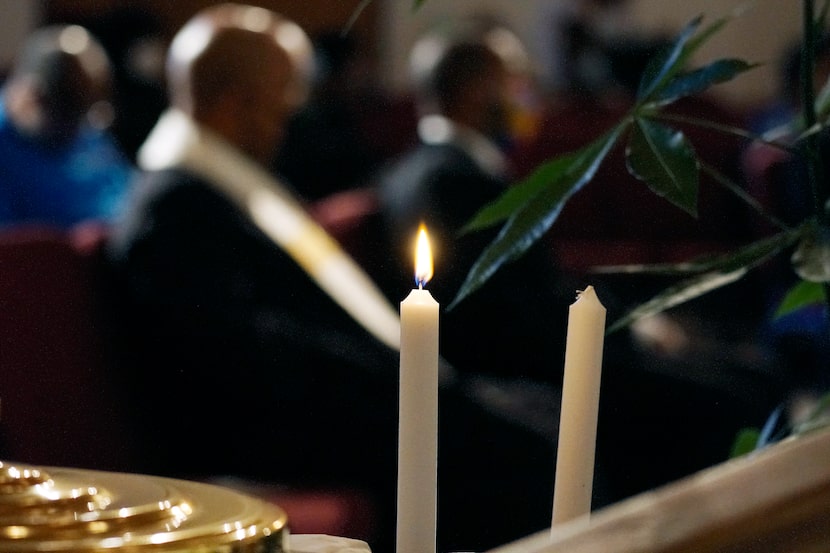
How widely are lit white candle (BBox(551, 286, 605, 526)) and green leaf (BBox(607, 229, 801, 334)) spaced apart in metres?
0.12

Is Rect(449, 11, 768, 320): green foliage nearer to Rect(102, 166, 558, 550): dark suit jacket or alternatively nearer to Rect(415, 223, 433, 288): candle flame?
Rect(415, 223, 433, 288): candle flame

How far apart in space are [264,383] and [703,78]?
156cm

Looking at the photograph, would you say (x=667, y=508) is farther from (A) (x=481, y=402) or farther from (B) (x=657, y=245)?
(B) (x=657, y=245)

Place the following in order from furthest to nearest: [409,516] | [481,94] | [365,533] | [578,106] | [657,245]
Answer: [578,106] < [657,245] < [481,94] < [365,533] < [409,516]

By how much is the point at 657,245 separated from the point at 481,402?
1979mm

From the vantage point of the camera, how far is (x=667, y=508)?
1.14 ft

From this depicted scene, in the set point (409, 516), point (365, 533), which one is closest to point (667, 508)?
point (409, 516)

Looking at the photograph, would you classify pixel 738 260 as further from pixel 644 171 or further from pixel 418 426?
pixel 418 426

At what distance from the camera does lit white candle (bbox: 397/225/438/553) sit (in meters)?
0.48

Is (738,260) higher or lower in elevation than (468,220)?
lower

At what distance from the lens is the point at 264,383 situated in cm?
213

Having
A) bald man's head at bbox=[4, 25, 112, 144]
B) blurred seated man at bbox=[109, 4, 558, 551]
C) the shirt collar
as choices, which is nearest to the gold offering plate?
blurred seated man at bbox=[109, 4, 558, 551]

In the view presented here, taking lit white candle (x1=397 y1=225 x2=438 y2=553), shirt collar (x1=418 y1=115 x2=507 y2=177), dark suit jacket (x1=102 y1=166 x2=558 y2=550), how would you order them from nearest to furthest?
lit white candle (x1=397 y1=225 x2=438 y2=553) < dark suit jacket (x1=102 y1=166 x2=558 y2=550) < shirt collar (x1=418 y1=115 x2=507 y2=177)

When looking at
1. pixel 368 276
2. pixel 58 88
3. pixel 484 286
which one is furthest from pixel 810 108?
pixel 58 88
